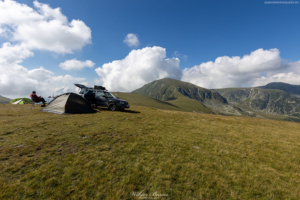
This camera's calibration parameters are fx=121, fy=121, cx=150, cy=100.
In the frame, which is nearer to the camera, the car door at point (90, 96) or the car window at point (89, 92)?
the car door at point (90, 96)

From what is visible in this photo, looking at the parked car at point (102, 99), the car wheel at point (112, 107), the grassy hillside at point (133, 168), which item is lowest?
the grassy hillside at point (133, 168)

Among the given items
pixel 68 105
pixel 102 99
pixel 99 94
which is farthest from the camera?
pixel 99 94

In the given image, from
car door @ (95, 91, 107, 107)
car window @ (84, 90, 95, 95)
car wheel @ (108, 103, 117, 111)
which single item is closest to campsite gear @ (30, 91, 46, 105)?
car window @ (84, 90, 95, 95)

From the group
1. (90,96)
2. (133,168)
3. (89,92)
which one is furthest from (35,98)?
(133,168)

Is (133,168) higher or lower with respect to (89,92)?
lower

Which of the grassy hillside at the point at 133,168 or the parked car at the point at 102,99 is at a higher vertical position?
the parked car at the point at 102,99

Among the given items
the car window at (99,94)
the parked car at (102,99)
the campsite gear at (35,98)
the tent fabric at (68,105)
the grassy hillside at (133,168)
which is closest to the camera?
the grassy hillside at (133,168)

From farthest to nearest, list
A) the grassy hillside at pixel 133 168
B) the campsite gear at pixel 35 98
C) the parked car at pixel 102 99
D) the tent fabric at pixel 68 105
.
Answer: the campsite gear at pixel 35 98 < the parked car at pixel 102 99 < the tent fabric at pixel 68 105 < the grassy hillside at pixel 133 168

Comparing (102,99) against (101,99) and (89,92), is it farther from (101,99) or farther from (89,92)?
(89,92)

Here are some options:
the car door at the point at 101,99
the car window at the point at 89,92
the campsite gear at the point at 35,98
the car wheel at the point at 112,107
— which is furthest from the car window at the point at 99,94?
the campsite gear at the point at 35,98

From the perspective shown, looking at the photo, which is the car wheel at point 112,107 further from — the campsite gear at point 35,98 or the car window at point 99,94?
the campsite gear at point 35,98

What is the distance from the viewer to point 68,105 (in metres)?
13.9

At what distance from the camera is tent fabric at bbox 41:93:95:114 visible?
45.2 ft

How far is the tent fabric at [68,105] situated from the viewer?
13.8m
